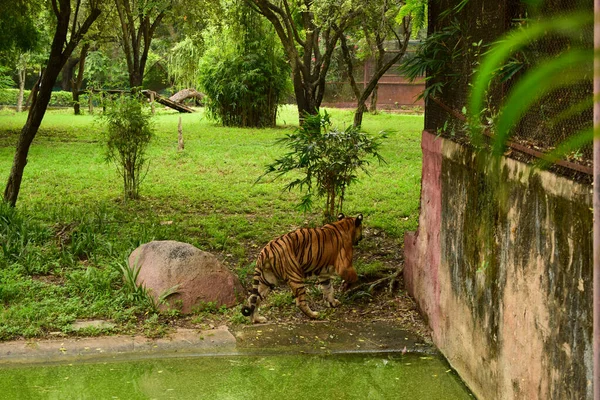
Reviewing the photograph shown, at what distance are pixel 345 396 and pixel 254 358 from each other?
0.84 meters

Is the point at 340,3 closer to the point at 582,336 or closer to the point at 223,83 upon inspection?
the point at 223,83

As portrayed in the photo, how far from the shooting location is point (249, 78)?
22297mm

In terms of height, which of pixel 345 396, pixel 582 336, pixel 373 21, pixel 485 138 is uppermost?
pixel 373 21

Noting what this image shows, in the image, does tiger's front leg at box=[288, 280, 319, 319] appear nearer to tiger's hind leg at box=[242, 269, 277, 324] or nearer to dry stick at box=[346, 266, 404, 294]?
tiger's hind leg at box=[242, 269, 277, 324]

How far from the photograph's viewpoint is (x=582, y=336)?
10.6 ft

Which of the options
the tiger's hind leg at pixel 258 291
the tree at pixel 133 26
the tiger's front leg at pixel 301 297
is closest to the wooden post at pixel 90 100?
the tree at pixel 133 26

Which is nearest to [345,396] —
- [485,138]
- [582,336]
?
[485,138]

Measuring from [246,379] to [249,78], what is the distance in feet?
57.6

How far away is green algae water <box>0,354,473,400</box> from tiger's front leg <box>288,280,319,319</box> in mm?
671

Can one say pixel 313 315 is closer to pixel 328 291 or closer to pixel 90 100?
pixel 328 291

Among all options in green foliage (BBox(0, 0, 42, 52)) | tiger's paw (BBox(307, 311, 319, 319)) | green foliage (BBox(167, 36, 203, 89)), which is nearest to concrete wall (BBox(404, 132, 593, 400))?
tiger's paw (BBox(307, 311, 319, 319))

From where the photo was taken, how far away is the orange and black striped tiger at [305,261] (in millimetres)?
6266

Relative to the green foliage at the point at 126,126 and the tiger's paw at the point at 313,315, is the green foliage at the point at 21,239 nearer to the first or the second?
the green foliage at the point at 126,126

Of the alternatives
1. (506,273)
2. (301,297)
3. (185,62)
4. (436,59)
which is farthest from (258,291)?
(185,62)
